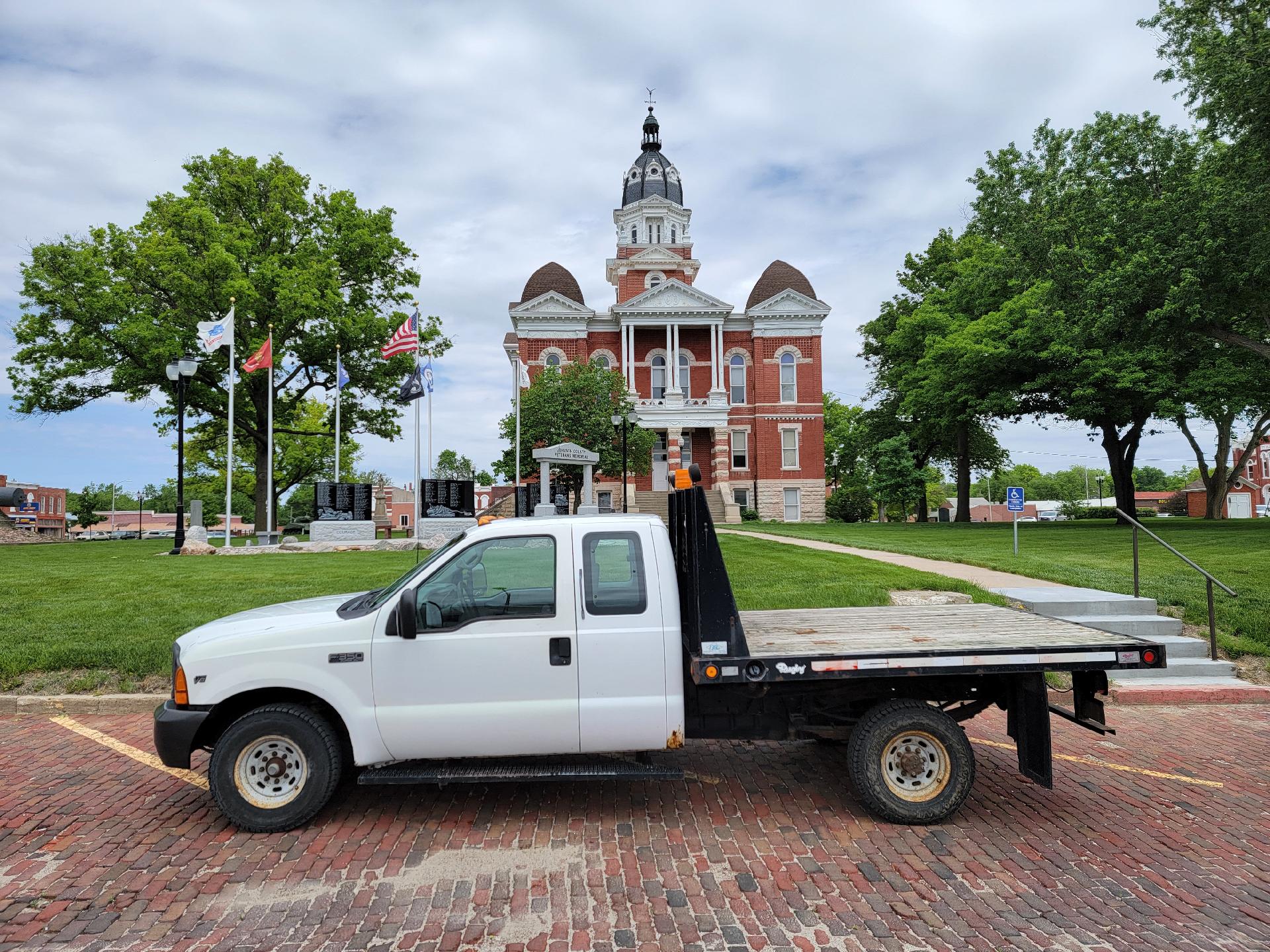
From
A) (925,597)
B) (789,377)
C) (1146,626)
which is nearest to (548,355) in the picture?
(789,377)

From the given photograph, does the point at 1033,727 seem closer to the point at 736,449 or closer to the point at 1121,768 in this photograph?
the point at 1121,768

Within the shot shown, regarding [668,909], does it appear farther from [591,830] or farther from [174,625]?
[174,625]

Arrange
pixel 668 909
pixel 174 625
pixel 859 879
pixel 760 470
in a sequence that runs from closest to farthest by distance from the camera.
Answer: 1. pixel 668 909
2. pixel 859 879
3. pixel 174 625
4. pixel 760 470

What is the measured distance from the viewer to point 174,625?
9.38 meters

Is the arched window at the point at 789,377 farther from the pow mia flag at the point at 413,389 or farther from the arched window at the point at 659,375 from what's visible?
the pow mia flag at the point at 413,389

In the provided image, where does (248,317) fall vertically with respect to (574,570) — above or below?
above

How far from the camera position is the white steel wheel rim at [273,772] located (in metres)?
4.60

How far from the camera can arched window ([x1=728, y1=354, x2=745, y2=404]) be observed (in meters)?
44.7

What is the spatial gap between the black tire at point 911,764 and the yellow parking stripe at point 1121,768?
1.92 m

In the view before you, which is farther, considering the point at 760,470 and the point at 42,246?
the point at 760,470

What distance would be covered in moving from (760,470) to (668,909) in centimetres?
4083

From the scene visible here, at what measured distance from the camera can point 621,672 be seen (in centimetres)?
464

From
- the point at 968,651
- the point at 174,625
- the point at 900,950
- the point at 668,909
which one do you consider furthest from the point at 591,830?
the point at 174,625

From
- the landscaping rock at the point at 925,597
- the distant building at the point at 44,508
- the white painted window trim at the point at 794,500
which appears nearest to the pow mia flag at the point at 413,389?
the landscaping rock at the point at 925,597
